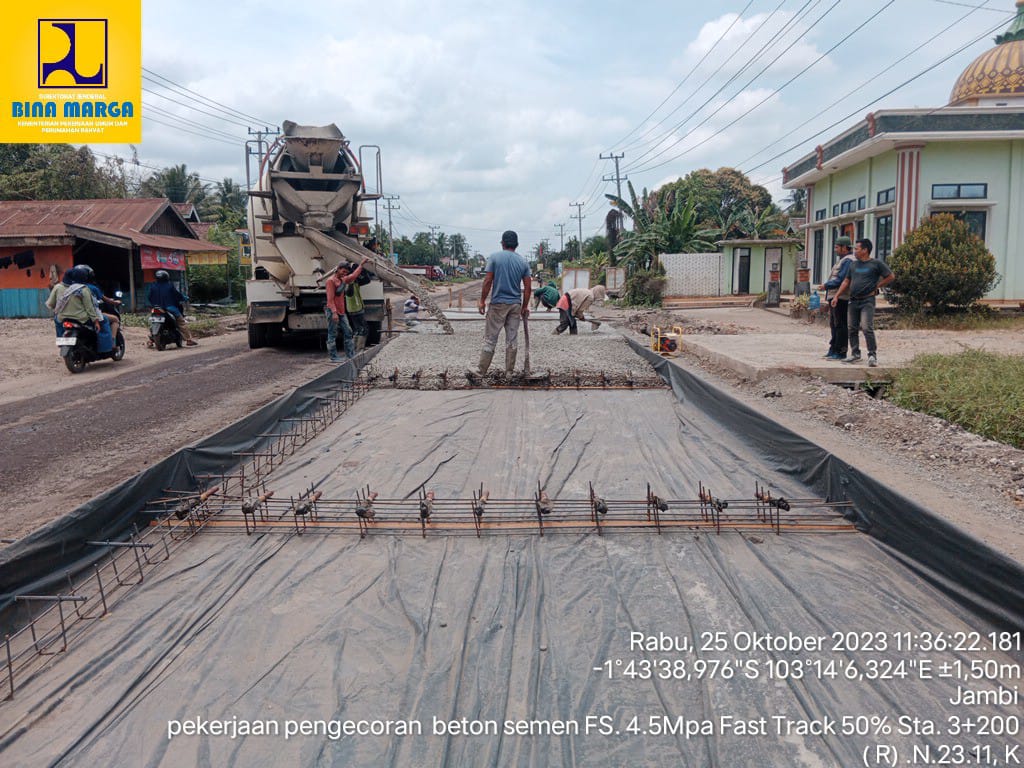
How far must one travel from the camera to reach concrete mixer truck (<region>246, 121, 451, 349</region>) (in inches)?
454

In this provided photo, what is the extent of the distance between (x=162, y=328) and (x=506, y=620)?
40.4 feet

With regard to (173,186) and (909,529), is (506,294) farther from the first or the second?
(173,186)

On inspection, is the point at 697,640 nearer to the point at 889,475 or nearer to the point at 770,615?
the point at 770,615

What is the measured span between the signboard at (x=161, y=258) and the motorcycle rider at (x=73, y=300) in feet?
36.4

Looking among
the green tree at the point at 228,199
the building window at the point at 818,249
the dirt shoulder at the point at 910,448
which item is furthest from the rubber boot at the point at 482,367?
the green tree at the point at 228,199

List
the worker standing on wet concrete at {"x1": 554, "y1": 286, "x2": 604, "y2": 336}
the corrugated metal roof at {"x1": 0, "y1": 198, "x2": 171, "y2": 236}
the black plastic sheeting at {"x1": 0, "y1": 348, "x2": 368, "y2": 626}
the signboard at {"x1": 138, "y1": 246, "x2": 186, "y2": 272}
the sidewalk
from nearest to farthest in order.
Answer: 1. the black plastic sheeting at {"x1": 0, "y1": 348, "x2": 368, "y2": 626}
2. the sidewalk
3. the worker standing on wet concrete at {"x1": 554, "y1": 286, "x2": 604, "y2": 336}
4. the corrugated metal roof at {"x1": 0, "y1": 198, "x2": 171, "y2": 236}
5. the signboard at {"x1": 138, "y1": 246, "x2": 186, "y2": 272}

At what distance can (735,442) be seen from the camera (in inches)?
236

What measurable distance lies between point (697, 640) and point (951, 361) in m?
5.86

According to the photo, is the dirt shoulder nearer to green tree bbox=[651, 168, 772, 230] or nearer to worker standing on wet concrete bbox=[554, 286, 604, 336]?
worker standing on wet concrete bbox=[554, 286, 604, 336]

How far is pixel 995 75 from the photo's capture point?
66.6ft

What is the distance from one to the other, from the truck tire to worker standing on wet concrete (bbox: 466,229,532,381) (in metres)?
6.21

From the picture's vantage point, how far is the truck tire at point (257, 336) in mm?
12945

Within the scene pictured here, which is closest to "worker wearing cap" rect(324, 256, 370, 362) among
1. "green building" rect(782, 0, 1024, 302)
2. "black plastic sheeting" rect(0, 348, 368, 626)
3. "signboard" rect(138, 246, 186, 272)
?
"black plastic sheeting" rect(0, 348, 368, 626)

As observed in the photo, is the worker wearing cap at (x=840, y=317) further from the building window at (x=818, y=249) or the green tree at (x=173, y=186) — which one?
the green tree at (x=173, y=186)
